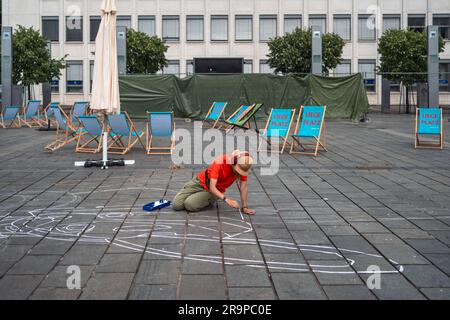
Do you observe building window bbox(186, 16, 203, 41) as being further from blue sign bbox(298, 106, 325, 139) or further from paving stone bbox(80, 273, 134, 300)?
paving stone bbox(80, 273, 134, 300)

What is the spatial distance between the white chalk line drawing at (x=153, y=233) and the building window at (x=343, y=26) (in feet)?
150

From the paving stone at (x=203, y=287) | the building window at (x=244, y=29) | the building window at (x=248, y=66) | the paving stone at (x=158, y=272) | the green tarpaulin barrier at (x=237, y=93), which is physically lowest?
the paving stone at (x=203, y=287)

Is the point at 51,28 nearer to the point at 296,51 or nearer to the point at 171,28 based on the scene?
the point at 171,28

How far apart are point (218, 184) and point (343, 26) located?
46.1 m

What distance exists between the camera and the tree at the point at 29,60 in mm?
33375

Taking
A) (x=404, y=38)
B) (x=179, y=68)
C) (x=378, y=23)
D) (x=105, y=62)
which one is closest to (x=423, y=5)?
(x=378, y=23)

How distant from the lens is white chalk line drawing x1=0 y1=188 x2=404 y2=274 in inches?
193

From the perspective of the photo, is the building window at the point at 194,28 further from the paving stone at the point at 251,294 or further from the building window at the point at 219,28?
the paving stone at the point at 251,294

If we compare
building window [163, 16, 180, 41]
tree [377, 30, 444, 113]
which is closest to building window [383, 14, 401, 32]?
tree [377, 30, 444, 113]

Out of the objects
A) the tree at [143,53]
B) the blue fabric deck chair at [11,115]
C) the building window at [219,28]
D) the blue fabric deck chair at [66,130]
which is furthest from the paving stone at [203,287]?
the building window at [219,28]

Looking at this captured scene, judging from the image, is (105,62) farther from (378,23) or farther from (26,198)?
(378,23)

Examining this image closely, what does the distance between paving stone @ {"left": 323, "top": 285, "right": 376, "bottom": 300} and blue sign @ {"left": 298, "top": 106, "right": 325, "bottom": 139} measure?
9.43m

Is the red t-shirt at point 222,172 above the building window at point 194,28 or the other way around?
the other way around

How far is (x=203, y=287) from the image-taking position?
168 inches
